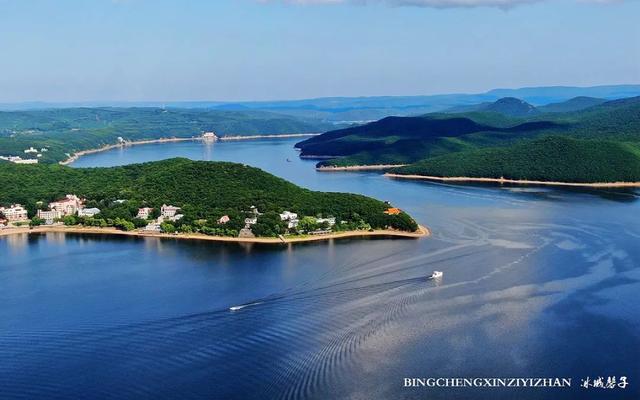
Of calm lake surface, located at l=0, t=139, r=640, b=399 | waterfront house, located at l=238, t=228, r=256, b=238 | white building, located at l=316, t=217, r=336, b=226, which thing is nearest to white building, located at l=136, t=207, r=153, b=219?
calm lake surface, located at l=0, t=139, r=640, b=399

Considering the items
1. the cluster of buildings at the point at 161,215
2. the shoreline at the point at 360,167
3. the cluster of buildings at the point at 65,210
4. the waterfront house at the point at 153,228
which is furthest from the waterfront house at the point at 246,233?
the shoreline at the point at 360,167

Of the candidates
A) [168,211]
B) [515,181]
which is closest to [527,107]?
[515,181]

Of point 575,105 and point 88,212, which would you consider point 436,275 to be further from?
point 575,105

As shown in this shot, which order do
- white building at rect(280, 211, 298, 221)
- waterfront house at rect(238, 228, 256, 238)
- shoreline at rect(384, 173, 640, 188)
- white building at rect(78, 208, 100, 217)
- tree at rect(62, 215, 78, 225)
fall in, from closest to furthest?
waterfront house at rect(238, 228, 256, 238)
white building at rect(280, 211, 298, 221)
tree at rect(62, 215, 78, 225)
white building at rect(78, 208, 100, 217)
shoreline at rect(384, 173, 640, 188)

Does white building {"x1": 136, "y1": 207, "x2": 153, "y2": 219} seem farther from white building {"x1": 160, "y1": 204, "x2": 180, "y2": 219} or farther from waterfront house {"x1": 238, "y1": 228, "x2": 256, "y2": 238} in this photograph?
waterfront house {"x1": 238, "y1": 228, "x2": 256, "y2": 238}

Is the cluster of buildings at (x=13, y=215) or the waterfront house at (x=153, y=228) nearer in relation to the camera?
the waterfront house at (x=153, y=228)

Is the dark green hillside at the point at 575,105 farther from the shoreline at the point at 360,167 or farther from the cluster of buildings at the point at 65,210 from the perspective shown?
the cluster of buildings at the point at 65,210
